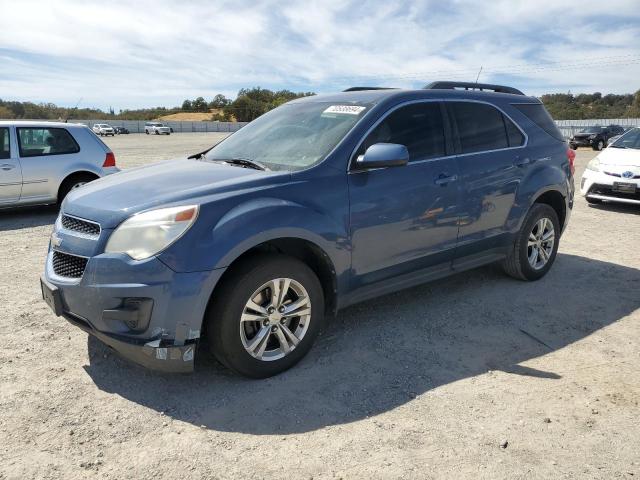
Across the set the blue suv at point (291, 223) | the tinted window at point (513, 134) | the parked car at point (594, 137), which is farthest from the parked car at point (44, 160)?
the parked car at point (594, 137)

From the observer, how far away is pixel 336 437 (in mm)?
2746

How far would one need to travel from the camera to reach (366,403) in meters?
3.06

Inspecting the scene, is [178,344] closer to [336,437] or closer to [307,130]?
[336,437]

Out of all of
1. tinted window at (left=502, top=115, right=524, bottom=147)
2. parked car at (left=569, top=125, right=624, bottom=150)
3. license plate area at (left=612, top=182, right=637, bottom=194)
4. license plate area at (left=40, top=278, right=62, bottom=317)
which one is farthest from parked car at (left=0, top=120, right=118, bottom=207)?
parked car at (left=569, top=125, right=624, bottom=150)

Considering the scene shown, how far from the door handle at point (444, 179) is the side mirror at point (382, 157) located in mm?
596

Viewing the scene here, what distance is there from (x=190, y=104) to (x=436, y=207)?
11933cm

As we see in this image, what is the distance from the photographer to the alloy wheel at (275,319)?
10.5 feet

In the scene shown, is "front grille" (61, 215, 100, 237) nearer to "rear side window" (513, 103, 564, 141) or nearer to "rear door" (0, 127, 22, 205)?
"rear side window" (513, 103, 564, 141)

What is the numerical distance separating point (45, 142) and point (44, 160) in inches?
13.5

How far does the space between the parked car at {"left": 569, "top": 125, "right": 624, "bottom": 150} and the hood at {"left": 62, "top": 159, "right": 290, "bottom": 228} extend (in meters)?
32.3

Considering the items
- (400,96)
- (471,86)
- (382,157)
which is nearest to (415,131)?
(400,96)

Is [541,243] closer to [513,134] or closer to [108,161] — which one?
[513,134]

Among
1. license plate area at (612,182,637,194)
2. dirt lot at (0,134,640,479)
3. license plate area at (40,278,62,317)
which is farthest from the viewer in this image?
license plate area at (612,182,637,194)

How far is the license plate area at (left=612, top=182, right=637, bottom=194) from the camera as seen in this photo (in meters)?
8.90
